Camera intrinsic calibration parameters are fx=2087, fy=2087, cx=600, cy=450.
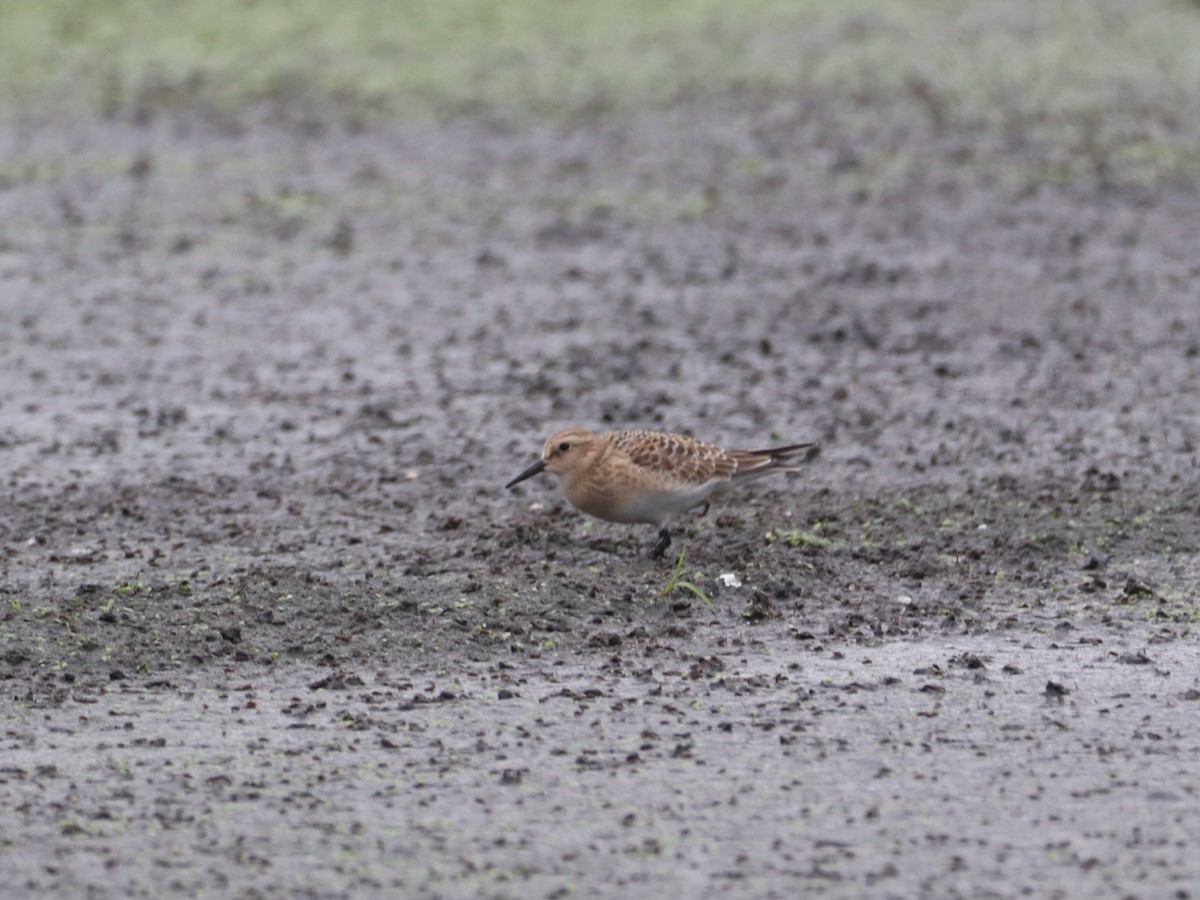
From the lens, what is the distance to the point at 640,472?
278 inches

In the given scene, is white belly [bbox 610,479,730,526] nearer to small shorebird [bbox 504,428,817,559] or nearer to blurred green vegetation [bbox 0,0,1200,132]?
small shorebird [bbox 504,428,817,559]

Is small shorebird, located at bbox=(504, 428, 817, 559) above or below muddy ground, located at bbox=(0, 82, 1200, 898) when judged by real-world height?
above

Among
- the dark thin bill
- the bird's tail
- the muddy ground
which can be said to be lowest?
the muddy ground

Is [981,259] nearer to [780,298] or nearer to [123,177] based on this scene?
[780,298]

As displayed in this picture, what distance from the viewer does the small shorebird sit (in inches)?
279

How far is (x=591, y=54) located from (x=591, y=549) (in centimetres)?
1393

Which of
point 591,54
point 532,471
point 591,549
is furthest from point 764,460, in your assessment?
point 591,54

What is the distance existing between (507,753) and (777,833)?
2.86 feet

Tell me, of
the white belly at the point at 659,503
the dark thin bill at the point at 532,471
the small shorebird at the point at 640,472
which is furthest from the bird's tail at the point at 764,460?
the dark thin bill at the point at 532,471

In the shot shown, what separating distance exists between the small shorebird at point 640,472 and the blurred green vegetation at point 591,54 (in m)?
11.1

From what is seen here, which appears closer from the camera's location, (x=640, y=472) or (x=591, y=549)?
(x=640, y=472)

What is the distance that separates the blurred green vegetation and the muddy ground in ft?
12.7

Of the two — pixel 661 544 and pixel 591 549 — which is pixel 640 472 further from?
pixel 591 549

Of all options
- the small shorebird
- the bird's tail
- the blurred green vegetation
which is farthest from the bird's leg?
the blurred green vegetation
